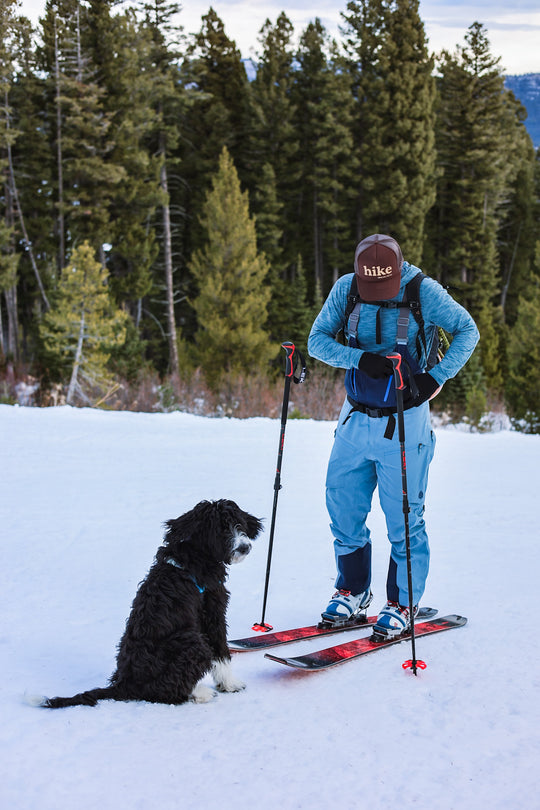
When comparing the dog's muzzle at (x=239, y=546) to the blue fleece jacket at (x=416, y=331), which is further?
the blue fleece jacket at (x=416, y=331)

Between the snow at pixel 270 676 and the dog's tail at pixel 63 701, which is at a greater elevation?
the dog's tail at pixel 63 701

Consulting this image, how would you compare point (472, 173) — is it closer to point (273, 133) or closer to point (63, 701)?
point (273, 133)

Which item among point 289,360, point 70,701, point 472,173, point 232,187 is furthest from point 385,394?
point 472,173

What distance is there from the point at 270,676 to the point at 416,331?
6.07 feet

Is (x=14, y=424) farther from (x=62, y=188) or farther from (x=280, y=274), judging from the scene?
(x=280, y=274)

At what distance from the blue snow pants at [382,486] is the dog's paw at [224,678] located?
983mm

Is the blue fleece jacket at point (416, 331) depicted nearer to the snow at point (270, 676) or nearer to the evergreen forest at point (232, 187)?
the snow at point (270, 676)

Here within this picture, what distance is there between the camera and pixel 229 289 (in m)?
26.0

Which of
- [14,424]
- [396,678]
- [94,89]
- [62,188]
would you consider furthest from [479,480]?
[62,188]

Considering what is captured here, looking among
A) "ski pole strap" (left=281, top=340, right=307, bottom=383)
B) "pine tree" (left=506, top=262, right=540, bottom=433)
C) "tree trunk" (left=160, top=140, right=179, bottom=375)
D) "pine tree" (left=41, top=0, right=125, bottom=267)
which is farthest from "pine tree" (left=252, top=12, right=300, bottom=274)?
"ski pole strap" (left=281, top=340, right=307, bottom=383)

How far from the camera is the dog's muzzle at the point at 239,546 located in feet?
9.70

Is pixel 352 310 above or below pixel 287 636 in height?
above

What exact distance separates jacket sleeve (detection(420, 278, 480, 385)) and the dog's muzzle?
4.08 ft

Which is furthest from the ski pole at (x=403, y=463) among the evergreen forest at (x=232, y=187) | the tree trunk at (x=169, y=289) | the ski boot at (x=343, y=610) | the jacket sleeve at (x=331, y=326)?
the tree trunk at (x=169, y=289)
